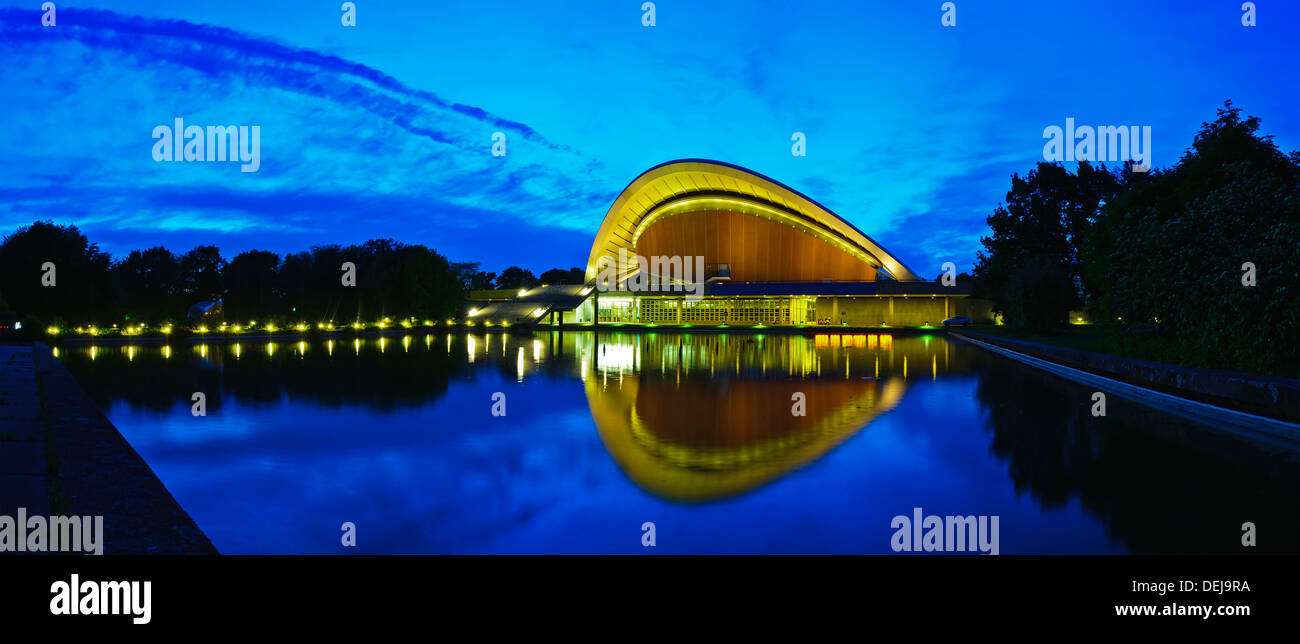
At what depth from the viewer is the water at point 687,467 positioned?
5.39m

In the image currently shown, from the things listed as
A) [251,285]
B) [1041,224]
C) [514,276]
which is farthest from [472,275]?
[1041,224]

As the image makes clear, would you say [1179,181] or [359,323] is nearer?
[1179,181]

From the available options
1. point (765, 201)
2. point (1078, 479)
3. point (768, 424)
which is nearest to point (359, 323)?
point (765, 201)

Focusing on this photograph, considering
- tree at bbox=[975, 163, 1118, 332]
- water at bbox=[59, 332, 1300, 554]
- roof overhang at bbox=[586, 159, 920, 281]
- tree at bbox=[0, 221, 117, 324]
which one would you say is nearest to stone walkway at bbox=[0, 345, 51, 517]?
water at bbox=[59, 332, 1300, 554]

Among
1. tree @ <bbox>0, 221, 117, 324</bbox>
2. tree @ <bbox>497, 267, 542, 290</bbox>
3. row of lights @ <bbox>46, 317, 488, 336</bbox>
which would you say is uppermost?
tree @ <bbox>497, 267, 542, 290</bbox>

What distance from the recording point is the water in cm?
539

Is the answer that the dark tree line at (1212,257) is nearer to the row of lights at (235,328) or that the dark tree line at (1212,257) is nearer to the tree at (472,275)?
the row of lights at (235,328)

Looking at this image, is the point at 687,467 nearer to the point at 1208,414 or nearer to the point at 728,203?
the point at 1208,414

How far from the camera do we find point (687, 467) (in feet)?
25.1

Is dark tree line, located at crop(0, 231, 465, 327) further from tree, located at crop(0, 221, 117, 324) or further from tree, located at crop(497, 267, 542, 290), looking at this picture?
tree, located at crop(497, 267, 542, 290)

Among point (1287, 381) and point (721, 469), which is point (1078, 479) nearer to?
point (721, 469)

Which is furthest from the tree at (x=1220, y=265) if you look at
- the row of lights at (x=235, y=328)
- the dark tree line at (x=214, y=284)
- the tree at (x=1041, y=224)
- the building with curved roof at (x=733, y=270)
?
the dark tree line at (x=214, y=284)
